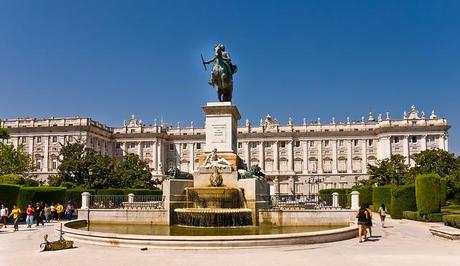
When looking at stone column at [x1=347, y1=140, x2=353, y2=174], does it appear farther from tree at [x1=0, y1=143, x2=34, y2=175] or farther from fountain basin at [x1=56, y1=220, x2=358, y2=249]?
fountain basin at [x1=56, y1=220, x2=358, y2=249]

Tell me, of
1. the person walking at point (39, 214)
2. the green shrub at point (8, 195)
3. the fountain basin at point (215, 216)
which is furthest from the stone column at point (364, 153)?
the fountain basin at point (215, 216)

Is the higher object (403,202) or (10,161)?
(10,161)

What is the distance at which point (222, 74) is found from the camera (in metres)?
22.9

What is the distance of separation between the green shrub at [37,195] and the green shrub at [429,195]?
989 inches

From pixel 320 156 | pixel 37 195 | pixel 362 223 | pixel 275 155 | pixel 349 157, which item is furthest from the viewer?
pixel 275 155

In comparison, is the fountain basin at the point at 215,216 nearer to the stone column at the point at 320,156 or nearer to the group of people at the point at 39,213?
the group of people at the point at 39,213

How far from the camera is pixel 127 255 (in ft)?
43.3

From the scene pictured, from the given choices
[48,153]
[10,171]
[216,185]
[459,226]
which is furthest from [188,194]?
[48,153]

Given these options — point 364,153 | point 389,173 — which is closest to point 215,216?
point 389,173

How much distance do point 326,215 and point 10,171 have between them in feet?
163

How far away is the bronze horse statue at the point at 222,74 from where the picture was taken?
22969 millimetres

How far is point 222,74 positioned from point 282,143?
3498 inches

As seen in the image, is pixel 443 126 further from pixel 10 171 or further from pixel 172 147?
pixel 10 171

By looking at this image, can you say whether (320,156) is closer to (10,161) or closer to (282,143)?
(282,143)
